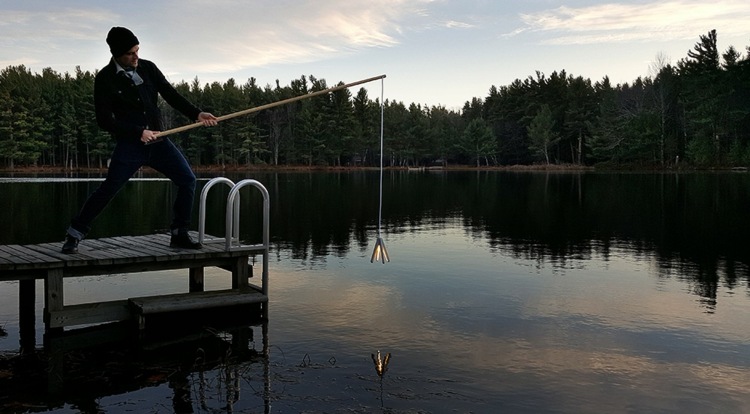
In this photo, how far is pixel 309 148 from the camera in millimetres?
115125

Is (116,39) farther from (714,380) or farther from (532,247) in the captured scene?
(532,247)

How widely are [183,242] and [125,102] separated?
227 cm

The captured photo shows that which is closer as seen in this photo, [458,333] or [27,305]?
[458,333]

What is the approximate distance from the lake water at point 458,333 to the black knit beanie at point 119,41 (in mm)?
3903

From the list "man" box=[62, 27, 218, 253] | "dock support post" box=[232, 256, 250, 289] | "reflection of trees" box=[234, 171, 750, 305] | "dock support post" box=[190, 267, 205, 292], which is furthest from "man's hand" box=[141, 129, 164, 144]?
"reflection of trees" box=[234, 171, 750, 305]

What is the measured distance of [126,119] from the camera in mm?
8797

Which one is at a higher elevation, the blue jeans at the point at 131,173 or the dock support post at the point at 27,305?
the blue jeans at the point at 131,173

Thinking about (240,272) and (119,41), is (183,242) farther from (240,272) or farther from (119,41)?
(119,41)

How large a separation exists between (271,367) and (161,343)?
6.38 ft

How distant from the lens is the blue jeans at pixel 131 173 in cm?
881

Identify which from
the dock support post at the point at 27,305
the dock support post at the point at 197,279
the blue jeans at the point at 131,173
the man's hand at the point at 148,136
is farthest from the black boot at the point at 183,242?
the dock support post at the point at 27,305

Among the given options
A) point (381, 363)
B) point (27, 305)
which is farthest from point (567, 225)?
point (27, 305)

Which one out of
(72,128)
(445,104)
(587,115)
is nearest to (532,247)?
(587,115)

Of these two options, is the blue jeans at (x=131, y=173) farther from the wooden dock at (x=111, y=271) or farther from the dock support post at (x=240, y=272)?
the dock support post at (x=240, y=272)
